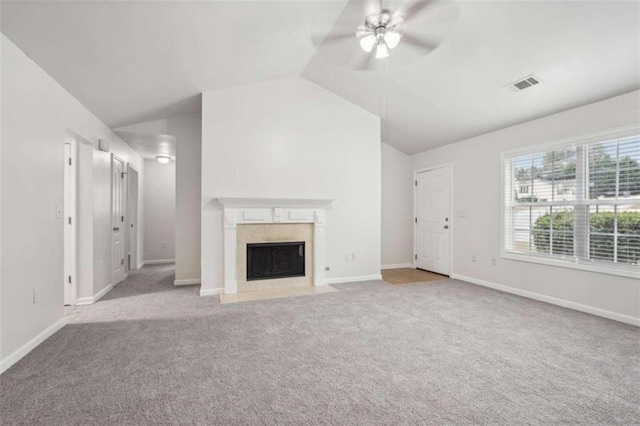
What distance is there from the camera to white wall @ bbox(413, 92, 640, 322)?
10.8 ft

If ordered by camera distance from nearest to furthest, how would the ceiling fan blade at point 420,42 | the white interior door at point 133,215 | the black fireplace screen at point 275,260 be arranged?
the ceiling fan blade at point 420,42, the black fireplace screen at point 275,260, the white interior door at point 133,215

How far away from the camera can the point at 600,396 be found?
1.91m

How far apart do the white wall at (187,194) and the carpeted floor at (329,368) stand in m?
1.44

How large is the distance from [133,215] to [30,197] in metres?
3.93

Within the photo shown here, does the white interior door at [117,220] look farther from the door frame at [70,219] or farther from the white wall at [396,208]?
the white wall at [396,208]

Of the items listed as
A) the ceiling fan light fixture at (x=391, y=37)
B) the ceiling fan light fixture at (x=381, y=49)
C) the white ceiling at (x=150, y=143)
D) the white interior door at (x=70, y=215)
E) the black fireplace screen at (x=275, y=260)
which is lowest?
the black fireplace screen at (x=275, y=260)

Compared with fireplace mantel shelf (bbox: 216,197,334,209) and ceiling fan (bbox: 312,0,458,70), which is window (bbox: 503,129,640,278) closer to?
ceiling fan (bbox: 312,0,458,70)

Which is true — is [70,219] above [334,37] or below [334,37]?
below

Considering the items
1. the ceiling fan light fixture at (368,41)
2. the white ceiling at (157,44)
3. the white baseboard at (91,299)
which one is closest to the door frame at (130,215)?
the white baseboard at (91,299)

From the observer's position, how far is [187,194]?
202 inches

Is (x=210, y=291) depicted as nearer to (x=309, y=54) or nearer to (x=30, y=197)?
(x=30, y=197)

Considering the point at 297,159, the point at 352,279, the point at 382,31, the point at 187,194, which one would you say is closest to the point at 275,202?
the point at 297,159

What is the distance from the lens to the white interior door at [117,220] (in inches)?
189

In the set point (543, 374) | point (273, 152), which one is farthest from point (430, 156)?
point (543, 374)
